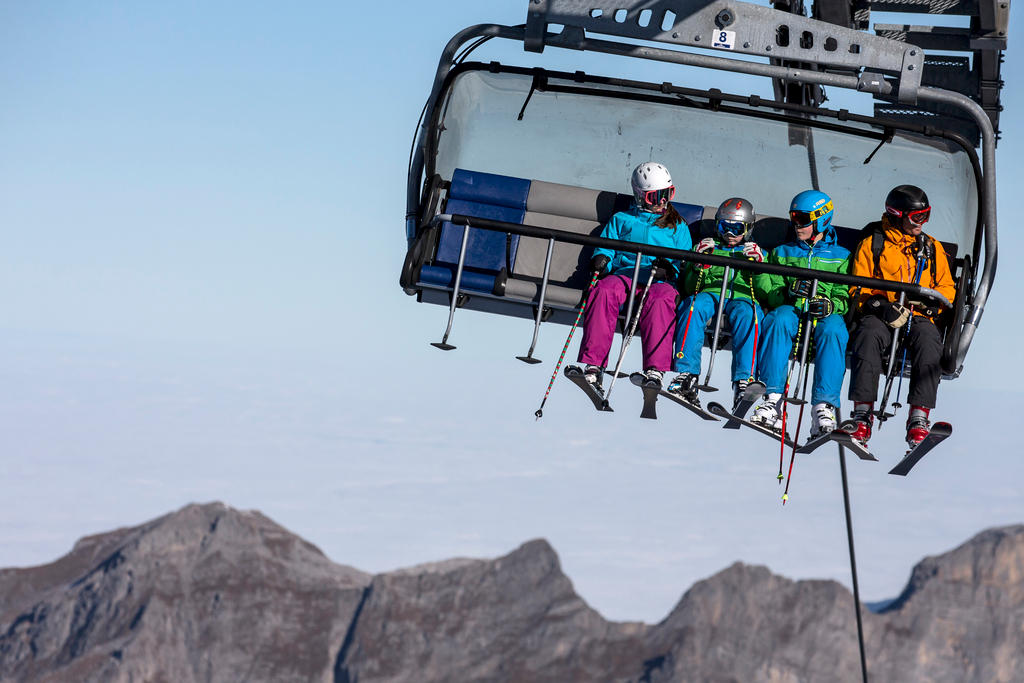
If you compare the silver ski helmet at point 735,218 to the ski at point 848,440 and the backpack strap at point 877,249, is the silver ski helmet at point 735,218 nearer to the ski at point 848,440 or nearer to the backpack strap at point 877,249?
the backpack strap at point 877,249

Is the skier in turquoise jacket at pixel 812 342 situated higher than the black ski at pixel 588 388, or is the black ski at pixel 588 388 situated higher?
the skier in turquoise jacket at pixel 812 342

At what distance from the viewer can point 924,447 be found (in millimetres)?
10102

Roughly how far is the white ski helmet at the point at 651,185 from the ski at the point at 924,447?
2.60 metres

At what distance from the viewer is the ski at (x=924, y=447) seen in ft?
32.6

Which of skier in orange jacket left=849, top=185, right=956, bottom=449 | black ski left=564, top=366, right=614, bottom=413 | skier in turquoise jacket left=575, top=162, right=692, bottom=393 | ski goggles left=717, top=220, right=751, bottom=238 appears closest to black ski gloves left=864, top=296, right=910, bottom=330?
skier in orange jacket left=849, top=185, right=956, bottom=449

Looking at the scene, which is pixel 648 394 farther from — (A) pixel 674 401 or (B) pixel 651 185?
(B) pixel 651 185

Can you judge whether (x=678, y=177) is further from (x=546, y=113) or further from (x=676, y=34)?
(x=676, y=34)

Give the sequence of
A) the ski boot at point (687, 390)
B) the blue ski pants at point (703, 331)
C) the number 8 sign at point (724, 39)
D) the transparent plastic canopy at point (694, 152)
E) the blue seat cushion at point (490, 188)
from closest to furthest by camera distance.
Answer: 1. the number 8 sign at point (724, 39)
2. the ski boot at point (687, 390)
3. the blue ski pants at point (703, 331)
4. the blue seat cushion at point (490, 188)
5. the transparent plastic canopy at point (694, 152)

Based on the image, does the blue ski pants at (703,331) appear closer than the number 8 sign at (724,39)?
No

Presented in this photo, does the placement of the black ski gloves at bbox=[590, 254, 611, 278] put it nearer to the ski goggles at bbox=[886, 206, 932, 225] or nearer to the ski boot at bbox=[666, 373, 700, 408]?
the ski boot at bbox=[666, 373, 700, 408]

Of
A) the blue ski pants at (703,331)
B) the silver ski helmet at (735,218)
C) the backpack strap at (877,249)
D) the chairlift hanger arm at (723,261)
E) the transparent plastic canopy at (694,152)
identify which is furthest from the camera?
the transparent plastic canopy at (694,152)

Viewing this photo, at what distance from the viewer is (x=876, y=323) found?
10250 millimetres

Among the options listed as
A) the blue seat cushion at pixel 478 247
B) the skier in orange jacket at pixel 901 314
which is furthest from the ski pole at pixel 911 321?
the blue seat cushion at pixel 478 247

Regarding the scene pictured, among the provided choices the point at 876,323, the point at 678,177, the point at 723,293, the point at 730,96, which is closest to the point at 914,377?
the point at 876,323
